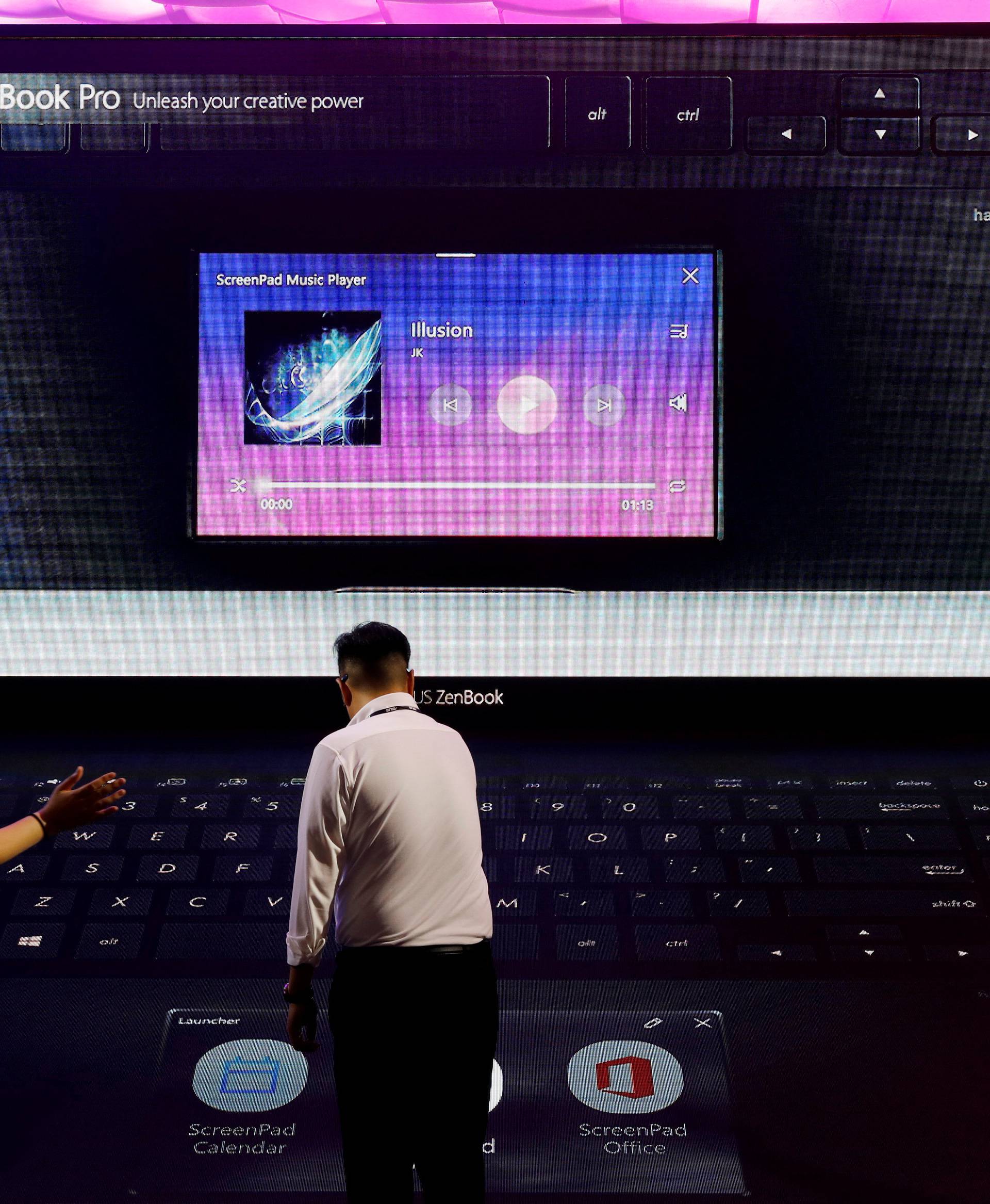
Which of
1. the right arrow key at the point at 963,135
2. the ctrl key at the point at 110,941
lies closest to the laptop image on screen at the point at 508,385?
the right arrow key at the point at 963,135

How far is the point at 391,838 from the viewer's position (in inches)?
22.2

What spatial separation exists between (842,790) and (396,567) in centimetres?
34

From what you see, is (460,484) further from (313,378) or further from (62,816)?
(62,816)

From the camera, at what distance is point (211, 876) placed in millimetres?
589

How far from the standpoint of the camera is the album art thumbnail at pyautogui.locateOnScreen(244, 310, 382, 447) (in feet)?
2.26

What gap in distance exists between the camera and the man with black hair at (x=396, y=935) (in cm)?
48

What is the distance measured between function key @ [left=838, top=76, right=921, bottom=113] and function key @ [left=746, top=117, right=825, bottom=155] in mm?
25

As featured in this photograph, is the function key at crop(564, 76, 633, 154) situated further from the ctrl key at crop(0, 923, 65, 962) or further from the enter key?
the ctrl key at crop(0, 923, 65, 962)

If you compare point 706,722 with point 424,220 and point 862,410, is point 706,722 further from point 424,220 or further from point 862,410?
point 424,220

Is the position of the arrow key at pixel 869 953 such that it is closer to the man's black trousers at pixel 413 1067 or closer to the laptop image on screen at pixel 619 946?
the laptop image on screen at pixel 619 946

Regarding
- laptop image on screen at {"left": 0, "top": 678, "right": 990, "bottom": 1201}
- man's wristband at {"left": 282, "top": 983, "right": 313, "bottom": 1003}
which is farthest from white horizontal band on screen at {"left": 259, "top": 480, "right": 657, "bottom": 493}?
man's wristband at {"left": 282, "top": 983, "right": 313, "bottom": 1003}

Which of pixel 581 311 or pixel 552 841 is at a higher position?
pixel 581 311

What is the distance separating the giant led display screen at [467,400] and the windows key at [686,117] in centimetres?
8

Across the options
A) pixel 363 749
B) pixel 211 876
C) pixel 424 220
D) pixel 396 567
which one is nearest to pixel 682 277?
pixel 424 220
